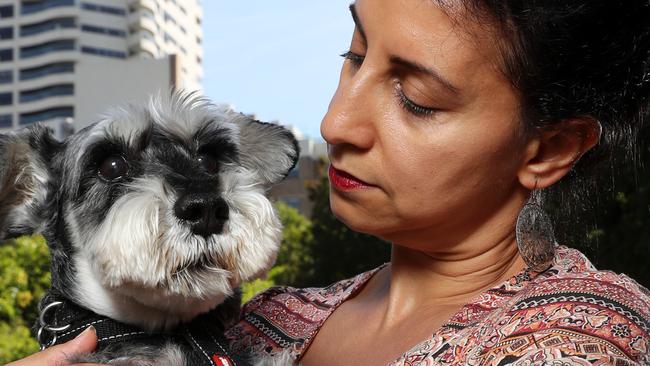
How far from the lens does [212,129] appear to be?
2.88 metres

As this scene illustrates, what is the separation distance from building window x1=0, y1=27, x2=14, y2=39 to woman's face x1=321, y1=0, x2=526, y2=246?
1788 inches

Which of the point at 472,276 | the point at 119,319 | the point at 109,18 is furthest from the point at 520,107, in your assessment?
the point at 109,18

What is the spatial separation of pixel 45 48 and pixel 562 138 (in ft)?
153

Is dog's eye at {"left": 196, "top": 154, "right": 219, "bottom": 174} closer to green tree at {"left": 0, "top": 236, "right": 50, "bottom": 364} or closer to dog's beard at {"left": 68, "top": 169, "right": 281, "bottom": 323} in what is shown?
dog's beard at {"left": 68, "top": 169, "right": 281, "bottom": 323}

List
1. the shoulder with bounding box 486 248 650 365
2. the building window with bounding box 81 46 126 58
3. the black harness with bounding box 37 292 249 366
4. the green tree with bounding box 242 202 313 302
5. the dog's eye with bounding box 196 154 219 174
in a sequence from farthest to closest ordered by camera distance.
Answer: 1. the building window with bounding box 81 46 126 58
2. the green tree with bounding box 242 202 313 302
3. the dog's eye with bounding box 196 154 219 174
4. the black harness with bounding box 37 292 249 366
5. the shoulder with bounding box 486 248 650 365

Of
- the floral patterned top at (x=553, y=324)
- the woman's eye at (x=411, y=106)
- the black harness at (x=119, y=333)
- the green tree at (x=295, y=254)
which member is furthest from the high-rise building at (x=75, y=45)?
the floral patterned top at (x=553, y=324)

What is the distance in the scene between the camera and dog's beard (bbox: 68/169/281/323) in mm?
2422

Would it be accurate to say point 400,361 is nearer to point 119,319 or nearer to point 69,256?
point 119,319

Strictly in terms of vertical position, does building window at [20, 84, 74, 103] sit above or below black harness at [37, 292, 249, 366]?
above

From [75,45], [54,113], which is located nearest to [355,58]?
[54,113]

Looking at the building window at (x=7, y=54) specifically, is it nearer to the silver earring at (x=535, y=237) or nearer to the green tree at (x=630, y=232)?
the green tree at (x=630, y=232)

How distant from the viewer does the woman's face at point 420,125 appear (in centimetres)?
220

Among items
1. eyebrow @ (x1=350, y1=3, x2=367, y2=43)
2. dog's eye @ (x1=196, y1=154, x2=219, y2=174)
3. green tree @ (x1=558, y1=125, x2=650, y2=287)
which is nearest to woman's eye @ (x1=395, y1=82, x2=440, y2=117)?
eyebrow @ (x1=350, y1=3, x2=367, y2=43)

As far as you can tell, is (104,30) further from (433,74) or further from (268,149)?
(433,74)
